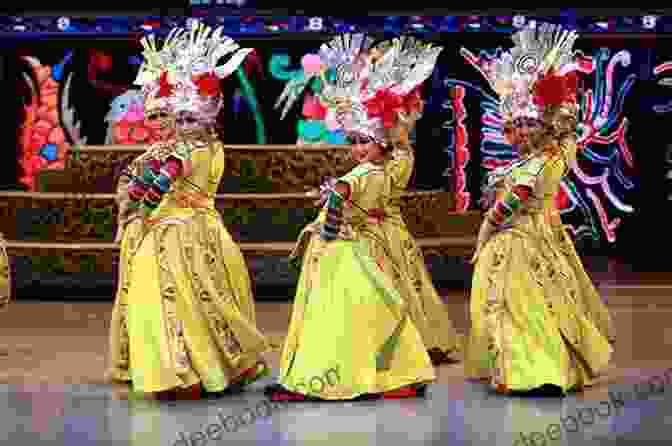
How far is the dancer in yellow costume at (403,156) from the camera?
7812mm

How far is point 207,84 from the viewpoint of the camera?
785 centimetres

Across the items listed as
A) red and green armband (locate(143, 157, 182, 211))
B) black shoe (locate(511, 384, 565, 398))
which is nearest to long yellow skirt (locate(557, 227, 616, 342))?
black shoe (locate(511, 384, 565, 398))

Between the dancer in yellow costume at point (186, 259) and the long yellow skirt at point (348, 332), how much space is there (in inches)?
11.6

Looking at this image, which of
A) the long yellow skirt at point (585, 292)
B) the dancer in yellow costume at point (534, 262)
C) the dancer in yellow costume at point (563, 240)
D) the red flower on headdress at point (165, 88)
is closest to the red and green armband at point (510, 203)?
the dancer in yellow costume at point (534, 262)

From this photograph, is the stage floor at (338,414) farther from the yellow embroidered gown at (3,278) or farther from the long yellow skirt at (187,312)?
the yellow embroidered gown at (3,278)

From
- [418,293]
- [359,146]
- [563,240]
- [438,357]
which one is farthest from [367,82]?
[438,357]

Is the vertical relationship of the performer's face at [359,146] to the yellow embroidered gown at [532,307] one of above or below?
above

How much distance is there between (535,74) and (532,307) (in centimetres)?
112

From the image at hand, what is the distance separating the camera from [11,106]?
14.4 metres

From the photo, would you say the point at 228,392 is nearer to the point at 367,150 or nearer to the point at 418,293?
the point at 367,150

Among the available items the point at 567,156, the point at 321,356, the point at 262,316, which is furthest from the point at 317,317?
the point at 262,316

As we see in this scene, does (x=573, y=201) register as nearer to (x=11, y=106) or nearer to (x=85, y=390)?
→ (x=11, y=106)

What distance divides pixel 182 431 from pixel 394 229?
7.34ft

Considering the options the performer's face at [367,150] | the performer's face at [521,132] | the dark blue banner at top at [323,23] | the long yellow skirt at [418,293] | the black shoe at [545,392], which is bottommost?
the black shoe at [545,392]
